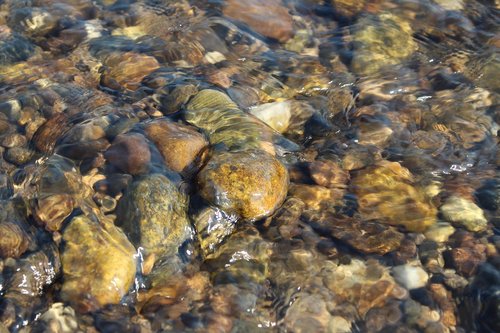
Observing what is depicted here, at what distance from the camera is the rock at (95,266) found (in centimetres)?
350

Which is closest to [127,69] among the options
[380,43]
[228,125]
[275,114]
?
[228,125]

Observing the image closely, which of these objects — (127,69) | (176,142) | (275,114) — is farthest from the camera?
(127,69)

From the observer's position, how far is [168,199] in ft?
13.1

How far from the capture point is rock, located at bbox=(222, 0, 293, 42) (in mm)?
6212

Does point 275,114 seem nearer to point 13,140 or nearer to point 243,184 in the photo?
point 243,184

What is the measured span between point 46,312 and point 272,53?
11.3ft

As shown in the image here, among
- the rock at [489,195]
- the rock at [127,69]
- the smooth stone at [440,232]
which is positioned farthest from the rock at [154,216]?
the rock at [489,195]

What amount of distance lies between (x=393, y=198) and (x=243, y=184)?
1.15 metres

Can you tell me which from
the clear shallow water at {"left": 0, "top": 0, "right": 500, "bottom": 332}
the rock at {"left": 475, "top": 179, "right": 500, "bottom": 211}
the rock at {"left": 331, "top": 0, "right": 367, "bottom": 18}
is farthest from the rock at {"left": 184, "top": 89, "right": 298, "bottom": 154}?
the rock at {"left": 331, "top": 0, "right": 367, "bottom": 18}

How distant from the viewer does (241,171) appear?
4.07 meters

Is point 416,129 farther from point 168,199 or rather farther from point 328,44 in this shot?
point 168,199

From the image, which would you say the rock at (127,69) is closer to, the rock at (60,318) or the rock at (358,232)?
the rock at (358,232)

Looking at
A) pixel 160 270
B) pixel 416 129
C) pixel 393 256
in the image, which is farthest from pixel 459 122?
pixel 160 270

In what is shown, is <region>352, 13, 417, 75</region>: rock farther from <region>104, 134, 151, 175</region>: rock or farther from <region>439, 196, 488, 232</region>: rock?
<region>104, 134, 151, 175</region>: rock
